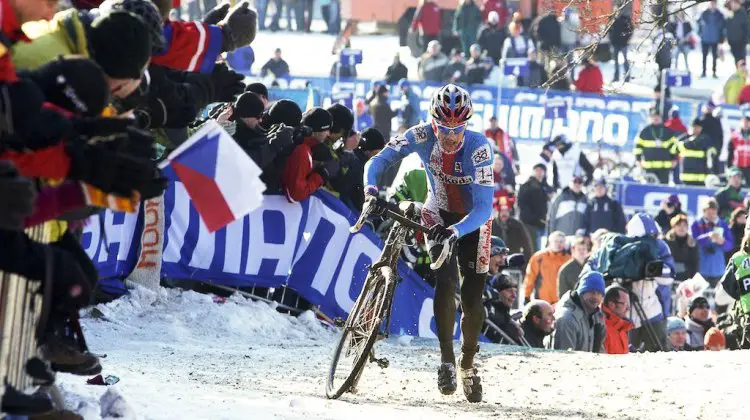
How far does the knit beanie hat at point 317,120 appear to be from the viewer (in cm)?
1252

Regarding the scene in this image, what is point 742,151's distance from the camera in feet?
82.8

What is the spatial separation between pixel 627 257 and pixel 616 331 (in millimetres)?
946

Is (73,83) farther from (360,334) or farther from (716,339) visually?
(716,339)

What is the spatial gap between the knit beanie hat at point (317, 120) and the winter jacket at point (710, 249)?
8437 millimetres

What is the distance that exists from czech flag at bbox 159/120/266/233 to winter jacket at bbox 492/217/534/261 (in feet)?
40.3

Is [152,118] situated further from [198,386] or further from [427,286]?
[427,286]

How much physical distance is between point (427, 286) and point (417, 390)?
3058mm

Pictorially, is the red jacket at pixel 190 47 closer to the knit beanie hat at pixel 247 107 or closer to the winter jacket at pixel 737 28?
the knit beanie hat at pixel 247 107

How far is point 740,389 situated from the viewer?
10.3 meters

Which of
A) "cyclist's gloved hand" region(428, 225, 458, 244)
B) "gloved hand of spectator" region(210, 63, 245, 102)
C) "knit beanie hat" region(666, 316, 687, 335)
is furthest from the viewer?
"knit beanie hat" region(666, 316, 687, 335)

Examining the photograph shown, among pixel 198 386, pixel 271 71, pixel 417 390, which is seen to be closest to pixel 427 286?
pixel 417 390

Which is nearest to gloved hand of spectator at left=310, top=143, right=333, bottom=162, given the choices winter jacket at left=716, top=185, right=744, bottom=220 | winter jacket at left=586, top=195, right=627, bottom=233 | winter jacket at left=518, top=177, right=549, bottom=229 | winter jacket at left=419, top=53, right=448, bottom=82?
winter jacket at left=586, top=195, right=627, bottom=233

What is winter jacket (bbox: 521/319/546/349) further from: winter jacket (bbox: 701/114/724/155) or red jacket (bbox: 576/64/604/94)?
red jacket (bbox: 576/64/604/94)

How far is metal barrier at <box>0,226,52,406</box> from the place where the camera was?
5.96 metres
